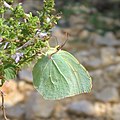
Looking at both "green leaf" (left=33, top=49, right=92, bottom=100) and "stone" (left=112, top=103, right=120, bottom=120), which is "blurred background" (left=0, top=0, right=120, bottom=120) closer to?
"stone" (left=112, top=103, right=120, bottom=120)

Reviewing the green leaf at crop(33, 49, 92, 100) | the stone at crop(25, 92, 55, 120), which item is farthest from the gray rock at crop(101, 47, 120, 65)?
the green leaf at crop(33, 49, 92, 100)

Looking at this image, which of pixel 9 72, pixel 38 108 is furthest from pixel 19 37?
pixel 38 108

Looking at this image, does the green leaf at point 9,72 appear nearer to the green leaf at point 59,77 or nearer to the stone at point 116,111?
the green leaf at point 59,77

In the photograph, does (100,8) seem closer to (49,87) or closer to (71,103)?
(71,103)

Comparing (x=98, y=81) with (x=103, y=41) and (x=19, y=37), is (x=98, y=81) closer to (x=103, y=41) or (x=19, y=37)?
(x=103, y=41)

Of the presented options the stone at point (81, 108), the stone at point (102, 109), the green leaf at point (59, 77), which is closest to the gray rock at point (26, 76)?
the stone at point (81, 108)

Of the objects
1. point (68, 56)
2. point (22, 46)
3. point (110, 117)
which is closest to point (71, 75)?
point (68, 56)
